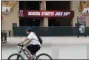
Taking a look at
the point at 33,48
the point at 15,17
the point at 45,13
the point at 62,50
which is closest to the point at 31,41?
the point at 33,48

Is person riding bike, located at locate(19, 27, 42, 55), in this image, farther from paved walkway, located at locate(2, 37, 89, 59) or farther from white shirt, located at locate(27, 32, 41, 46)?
paved walkway, located at locate(2, 37, 89, 59)

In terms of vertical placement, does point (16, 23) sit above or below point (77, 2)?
below

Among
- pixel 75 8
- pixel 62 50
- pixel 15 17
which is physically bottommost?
pixel 62 50

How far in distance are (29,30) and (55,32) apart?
3134cm

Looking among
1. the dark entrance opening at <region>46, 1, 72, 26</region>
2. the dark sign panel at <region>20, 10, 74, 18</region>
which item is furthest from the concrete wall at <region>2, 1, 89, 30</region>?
the dark entrance opening at <region>46, 1, 72, 26</region>

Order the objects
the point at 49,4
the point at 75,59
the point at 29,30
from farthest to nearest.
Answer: the point at 49,4
the point at 75,59
the point at 29,30

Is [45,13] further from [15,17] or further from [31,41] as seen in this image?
[31,41]

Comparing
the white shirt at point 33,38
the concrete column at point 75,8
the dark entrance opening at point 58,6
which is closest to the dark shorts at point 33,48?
the white shirt at point 33,38

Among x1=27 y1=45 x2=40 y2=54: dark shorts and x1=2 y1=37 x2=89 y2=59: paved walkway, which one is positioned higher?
x1=27 y1=45 x2=40 y2=54: dark shorts

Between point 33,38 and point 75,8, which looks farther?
point 75,8

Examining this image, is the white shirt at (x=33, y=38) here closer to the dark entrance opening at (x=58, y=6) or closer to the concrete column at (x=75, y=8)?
the concrete column at (x=75, y=8)

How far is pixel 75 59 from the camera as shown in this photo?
1480 cm

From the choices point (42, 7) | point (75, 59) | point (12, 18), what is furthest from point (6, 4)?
point (75, 59)

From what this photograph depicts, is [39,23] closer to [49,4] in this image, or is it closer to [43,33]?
[49,4]
